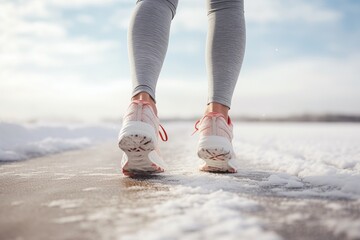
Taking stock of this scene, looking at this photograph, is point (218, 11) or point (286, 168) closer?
point (218, 11)

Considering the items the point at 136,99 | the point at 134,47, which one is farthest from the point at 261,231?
the point at 134,47

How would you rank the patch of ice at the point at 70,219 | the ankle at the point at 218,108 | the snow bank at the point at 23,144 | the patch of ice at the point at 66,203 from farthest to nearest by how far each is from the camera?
1. the snow bank at the point at 23,144
2. the ankle at the point at 218,108
3. the patch of ice at the point at 66,203
4. the patch of ice at the point at 70,219

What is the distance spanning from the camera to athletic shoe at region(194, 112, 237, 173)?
4.69 ft

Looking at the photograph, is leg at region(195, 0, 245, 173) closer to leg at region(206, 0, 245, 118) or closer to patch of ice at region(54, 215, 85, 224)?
leg at region(206, 0, 245, 118)

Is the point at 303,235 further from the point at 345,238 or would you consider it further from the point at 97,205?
the point at 97,205

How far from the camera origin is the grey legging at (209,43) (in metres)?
1.46

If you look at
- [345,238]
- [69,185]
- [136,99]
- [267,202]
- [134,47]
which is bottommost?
[345,238]

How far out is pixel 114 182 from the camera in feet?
4.34

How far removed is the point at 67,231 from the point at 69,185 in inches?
23.5

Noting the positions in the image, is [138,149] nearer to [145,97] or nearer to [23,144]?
[145,97]

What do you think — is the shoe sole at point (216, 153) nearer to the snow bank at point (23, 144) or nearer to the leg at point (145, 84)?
the leg at point (145, 84)

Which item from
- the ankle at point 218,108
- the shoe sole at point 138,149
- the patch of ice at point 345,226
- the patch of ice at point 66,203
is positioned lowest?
the patch of ice at point 345,226

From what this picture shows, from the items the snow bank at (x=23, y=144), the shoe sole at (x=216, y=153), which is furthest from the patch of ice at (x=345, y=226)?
the snow bank at (x=23, y=144)

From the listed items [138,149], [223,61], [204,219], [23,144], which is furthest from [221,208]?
[23,144]
